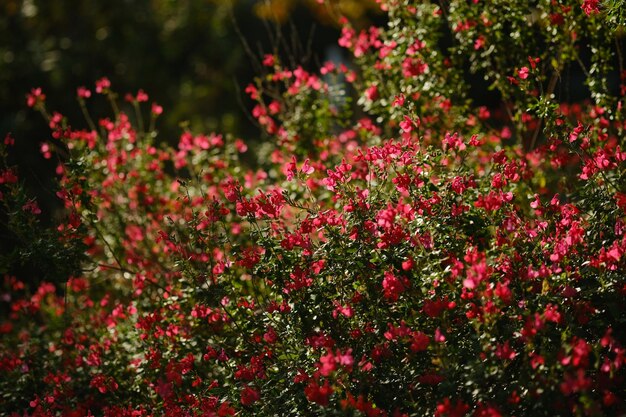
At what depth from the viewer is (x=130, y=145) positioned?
491 centimetres

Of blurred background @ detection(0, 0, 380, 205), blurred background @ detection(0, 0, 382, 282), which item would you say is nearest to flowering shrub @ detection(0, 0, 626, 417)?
blurred background @ detection(0, 0, 382, 282)

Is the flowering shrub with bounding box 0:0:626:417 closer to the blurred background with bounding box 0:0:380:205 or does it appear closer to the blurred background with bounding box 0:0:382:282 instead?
the blurred background with bounding box 0:0:382:282

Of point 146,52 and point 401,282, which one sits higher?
point 146,52

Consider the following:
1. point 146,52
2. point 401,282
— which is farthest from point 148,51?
point 401,282

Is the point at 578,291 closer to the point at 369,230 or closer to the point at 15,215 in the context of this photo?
the point at 369,230

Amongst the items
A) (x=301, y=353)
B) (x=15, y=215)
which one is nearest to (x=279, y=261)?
(x=301, y=353)

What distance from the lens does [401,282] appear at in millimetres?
2729

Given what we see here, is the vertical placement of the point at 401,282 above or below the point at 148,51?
below

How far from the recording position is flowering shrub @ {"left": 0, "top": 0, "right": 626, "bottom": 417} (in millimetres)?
2455

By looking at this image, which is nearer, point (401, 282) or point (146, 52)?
point (401, 282)

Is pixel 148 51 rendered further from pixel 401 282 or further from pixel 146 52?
pixel 401 282

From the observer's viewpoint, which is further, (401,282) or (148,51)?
(148,51)

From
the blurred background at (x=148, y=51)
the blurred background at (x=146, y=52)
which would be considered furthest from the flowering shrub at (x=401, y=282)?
the blurred background at (x=148, y=51)

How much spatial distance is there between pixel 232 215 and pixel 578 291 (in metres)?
2.62
